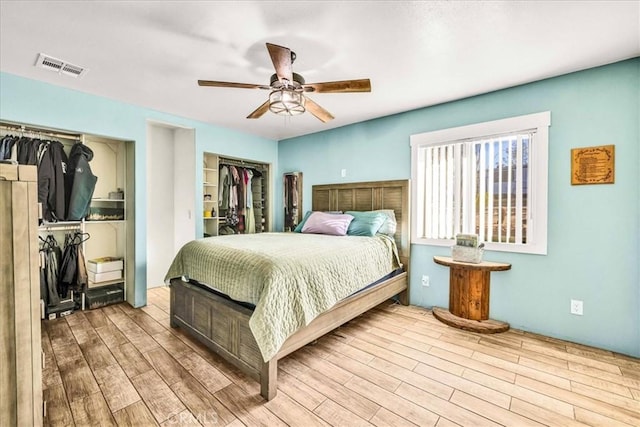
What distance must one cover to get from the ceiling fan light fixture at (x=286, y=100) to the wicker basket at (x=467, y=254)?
2.08m

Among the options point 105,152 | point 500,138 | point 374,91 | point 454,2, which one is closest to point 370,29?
point 454,2

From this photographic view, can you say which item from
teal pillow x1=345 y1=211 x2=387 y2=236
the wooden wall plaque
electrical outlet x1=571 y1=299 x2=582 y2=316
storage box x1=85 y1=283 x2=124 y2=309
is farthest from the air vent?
electrical outlet x1=571 y1=299 x2=582 y2=316

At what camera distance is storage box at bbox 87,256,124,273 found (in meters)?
3.29

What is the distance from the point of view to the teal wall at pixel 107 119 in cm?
259

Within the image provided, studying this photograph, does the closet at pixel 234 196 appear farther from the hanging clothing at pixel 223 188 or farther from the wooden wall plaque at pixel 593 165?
the wooden wall plaque at pixel 593 165

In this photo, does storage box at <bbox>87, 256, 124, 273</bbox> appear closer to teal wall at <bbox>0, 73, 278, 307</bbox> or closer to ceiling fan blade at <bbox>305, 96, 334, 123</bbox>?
teal wall at <bbox>0, 73, 278, 307</bbox>

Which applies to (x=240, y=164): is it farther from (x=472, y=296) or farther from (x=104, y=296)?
(x=472, y=296)

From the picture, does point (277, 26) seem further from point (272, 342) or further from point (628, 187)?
point (628, 187)

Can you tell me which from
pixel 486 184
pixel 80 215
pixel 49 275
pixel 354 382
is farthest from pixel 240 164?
pixel 354 382

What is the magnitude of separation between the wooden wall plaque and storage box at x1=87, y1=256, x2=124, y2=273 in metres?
4.95

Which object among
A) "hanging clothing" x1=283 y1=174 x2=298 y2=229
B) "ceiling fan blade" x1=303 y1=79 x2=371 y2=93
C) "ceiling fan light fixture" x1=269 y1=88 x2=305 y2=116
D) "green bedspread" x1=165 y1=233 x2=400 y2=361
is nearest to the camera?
"green bedspread" x1=165 y1=233 x2=400 y2=361

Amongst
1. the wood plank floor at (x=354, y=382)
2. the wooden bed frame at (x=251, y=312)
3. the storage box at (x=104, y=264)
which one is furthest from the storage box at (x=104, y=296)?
the wooden bed frame at (x=251, y=312)

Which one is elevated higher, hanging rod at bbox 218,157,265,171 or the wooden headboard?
hanging rod at bbox 218,157,265,171

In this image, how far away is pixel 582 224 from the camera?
2430mm
